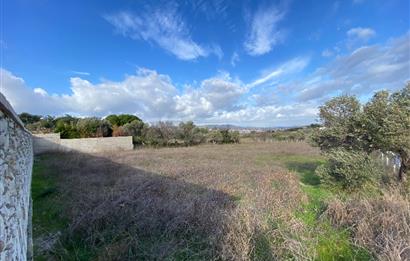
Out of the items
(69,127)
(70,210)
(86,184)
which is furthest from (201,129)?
(70,210)

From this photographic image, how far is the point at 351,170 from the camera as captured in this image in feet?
22.0

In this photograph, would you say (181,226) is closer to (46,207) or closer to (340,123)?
(46,207)

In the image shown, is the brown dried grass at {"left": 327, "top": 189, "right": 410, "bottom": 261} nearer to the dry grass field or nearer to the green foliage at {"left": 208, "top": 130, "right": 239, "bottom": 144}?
the dry grass field

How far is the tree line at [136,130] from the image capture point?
71.0ft

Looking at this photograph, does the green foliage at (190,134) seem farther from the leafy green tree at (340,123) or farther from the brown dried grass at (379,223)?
the brown dried grass at (379,223)

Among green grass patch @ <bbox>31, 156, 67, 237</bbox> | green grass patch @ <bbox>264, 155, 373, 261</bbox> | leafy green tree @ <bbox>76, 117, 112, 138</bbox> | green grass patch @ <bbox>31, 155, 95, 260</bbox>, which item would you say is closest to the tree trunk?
green grass patch @ <bbox>264, 155, 373, 261</bbox>

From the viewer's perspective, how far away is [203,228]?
398 cm

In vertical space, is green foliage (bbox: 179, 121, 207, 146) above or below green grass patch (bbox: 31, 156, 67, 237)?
above

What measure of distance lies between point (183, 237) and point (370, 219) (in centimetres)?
318

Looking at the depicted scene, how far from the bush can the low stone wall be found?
15.4 metres

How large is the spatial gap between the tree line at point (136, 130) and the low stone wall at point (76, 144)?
3401 millimetres

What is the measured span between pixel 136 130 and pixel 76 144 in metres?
6.58

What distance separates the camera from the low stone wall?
1689cm

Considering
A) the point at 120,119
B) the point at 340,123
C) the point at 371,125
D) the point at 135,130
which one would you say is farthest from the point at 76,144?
the point at 371,125
